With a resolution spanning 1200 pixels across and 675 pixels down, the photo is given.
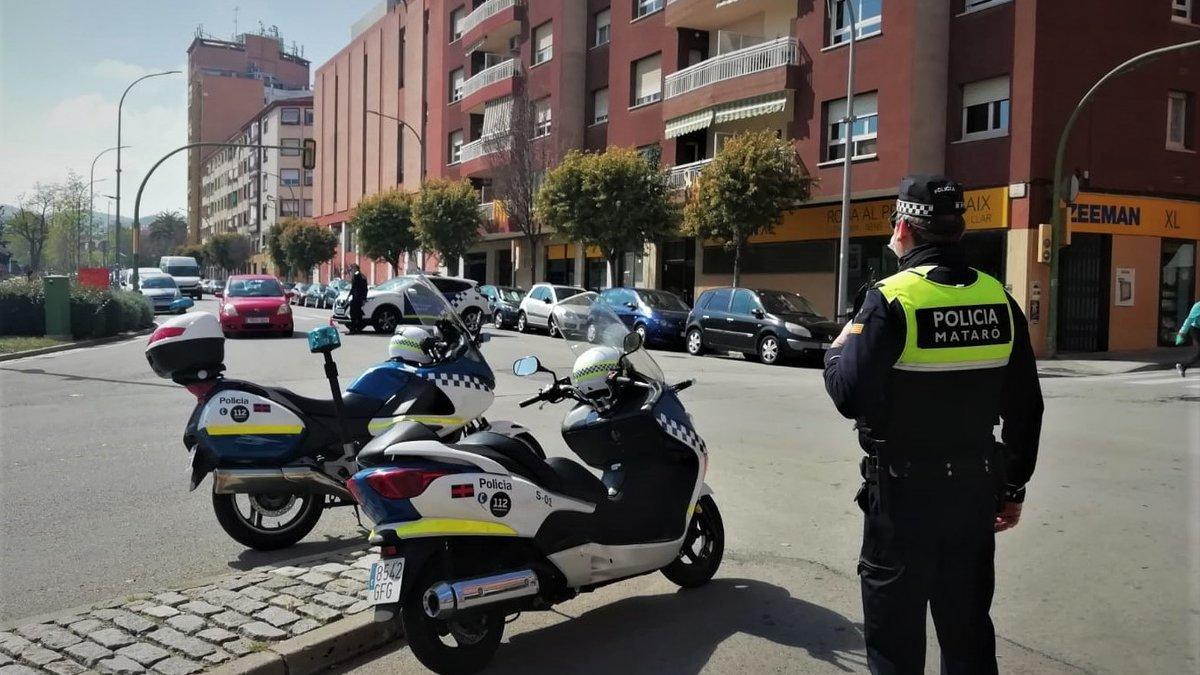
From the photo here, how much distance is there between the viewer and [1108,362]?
19828mm

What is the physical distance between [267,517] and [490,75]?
38.1 meters

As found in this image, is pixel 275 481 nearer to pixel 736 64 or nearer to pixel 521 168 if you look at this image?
pixel 736 64

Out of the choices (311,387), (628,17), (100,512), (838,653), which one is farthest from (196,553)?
(628,17)

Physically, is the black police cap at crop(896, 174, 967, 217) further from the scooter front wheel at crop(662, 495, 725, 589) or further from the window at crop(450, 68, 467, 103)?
the window at crop(450, 68, 467, 103)

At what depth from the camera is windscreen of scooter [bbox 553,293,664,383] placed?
4664 mm

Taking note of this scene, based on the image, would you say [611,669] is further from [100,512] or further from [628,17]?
[628,17]

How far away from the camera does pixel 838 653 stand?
13.1 ft

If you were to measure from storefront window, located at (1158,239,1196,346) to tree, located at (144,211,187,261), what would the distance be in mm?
139379

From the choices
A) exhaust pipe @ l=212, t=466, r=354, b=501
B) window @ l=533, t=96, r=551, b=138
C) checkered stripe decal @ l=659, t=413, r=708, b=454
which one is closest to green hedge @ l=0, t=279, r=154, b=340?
window @ l=533, t=96, r=551, b=138

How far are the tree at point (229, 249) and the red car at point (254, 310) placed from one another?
79330mm

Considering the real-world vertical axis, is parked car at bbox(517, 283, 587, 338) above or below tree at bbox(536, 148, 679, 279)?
below

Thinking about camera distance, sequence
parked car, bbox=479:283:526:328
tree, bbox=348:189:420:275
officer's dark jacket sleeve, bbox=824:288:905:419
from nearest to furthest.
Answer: officer's dark jacket sleeve, bbox=824:288:905:419 → parked car, bbox=479:283:526:328 → tree, bbox=348:189:420:275

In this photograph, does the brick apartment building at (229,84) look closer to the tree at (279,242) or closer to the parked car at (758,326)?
the tree at (279,242)

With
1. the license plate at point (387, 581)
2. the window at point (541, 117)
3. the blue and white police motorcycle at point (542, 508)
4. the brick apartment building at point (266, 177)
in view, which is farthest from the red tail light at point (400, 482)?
the brick apartment building at point (266, 177)
